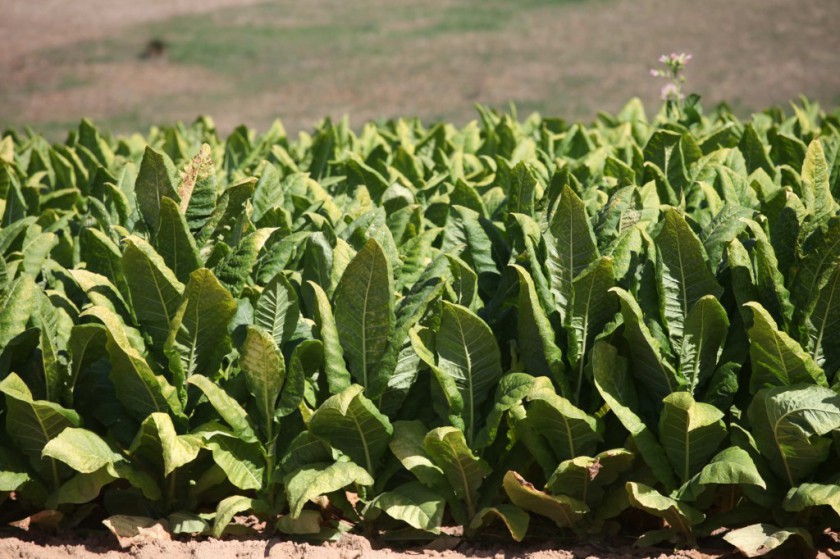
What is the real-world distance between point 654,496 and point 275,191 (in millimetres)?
1926

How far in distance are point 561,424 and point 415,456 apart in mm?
453

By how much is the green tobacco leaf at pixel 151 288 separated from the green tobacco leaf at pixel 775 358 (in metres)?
1.75

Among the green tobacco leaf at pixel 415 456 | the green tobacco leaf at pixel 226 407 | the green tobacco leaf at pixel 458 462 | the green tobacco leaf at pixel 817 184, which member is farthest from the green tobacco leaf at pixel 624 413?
the green tobacco leaf at pixel 226 407

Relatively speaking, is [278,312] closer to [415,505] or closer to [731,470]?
[415,505]

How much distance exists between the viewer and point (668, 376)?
9.86 ft

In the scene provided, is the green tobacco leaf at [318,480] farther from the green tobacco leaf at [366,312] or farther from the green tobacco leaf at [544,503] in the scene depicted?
the green tobacco leaf at [544,503]

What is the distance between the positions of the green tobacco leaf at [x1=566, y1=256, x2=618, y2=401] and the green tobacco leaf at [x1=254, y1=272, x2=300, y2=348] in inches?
34.5

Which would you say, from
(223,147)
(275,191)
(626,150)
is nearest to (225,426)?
(275,191)

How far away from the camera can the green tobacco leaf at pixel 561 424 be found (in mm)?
2846

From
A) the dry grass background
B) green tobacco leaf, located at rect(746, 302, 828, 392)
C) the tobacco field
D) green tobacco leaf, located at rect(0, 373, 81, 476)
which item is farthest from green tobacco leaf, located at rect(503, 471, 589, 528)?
the dry grass background

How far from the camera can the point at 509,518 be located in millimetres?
2932

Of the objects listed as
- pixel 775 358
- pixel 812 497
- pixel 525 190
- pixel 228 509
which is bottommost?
pixel 228 509

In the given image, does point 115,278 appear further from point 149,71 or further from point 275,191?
point 149,71

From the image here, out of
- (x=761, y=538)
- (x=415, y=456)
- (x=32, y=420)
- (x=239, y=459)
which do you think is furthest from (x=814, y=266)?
(x=32, y=420)
